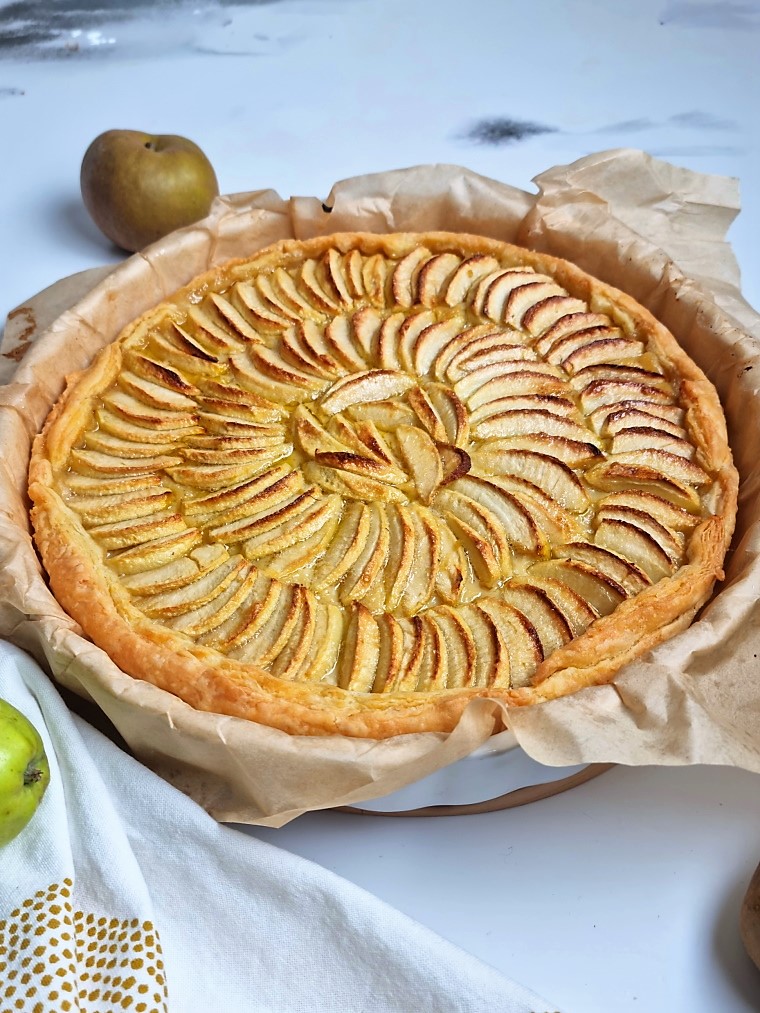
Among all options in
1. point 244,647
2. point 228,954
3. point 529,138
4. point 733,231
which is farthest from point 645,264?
point 228,954

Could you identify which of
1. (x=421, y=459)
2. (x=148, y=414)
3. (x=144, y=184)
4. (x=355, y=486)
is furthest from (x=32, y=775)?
(x=144, y=184)

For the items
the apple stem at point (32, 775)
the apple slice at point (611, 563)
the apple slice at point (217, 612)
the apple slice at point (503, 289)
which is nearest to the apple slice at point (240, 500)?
the apple slice at point (217, 612)

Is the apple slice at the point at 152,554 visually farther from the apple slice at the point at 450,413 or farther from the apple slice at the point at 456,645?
the apple slice at the point at 450,413

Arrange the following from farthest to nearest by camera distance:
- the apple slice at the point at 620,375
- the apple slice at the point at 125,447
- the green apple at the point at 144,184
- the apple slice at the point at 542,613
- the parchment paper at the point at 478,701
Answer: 1. the green apple at the point at 144,184
2. the apple slice at the point at 620,375
3. the apple slice at the point at 125,447
4. the apple slice at the point at 542,613
5. the parchment paper at the point at 478,701

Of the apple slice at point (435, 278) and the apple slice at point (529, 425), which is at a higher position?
the apple slice at point (435, 278)

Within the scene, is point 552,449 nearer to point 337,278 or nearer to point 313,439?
point 313,439
